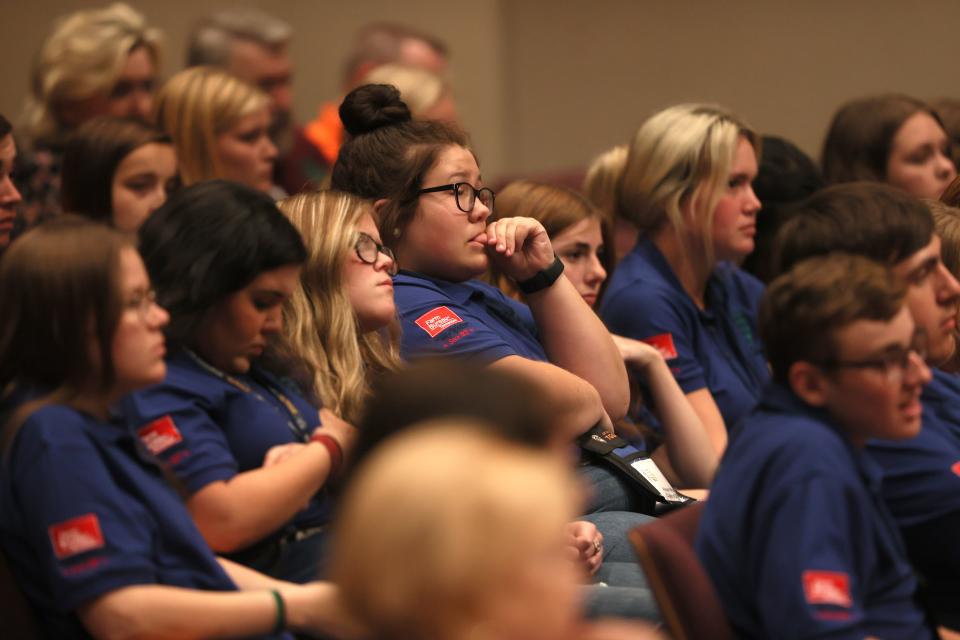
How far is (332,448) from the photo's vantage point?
222 centimetres

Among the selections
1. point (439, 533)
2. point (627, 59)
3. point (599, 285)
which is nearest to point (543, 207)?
point (599, 285)

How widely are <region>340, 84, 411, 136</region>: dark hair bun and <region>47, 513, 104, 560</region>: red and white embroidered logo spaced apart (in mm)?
1397

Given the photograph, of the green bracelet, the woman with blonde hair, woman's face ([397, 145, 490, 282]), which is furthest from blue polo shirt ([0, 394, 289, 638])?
the woman with blonde hair

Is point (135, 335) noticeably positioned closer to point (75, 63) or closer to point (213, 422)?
point (213, 422)

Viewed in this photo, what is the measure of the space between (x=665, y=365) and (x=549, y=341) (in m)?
0.41

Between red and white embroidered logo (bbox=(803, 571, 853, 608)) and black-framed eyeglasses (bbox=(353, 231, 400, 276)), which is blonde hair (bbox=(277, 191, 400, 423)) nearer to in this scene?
black-framed eyeglasses (bbox=(353, 231, 400, 276))

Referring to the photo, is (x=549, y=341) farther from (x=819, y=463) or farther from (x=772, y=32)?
(x=772, y=32)

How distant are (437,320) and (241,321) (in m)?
0.65

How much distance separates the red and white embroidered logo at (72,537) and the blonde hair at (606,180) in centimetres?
239

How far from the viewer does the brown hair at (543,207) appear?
11.3 ft

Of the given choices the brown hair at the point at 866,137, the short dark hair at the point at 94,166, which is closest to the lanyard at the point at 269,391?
the short dark hair at the point at 94,166

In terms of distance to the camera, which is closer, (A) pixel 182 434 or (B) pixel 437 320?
(A) pixel 182 434

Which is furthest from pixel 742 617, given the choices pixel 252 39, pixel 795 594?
pixel 252 39

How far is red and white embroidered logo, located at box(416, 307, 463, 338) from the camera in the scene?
281 cm
